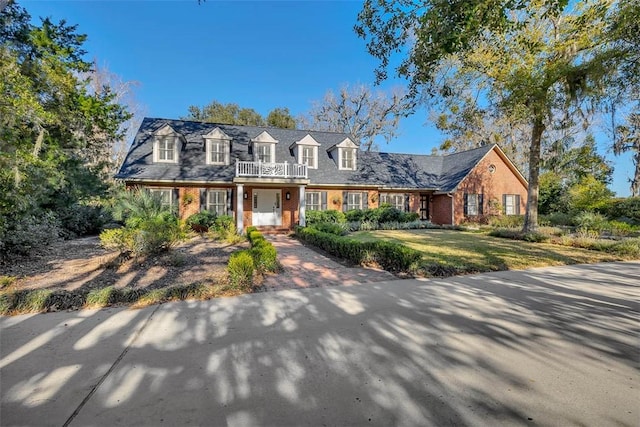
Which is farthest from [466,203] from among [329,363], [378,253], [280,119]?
[280,119]

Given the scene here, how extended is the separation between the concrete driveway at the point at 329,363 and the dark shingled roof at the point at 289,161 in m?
12.3

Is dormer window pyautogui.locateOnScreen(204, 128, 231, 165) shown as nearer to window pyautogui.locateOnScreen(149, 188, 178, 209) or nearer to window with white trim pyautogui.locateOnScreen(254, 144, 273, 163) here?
window with white trim pyautogui.locateOnScreen(254, 144, 273, 163)

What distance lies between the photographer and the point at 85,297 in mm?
4816

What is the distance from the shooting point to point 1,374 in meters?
2.84

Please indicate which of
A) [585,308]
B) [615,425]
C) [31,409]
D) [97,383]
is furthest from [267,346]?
[585,308]

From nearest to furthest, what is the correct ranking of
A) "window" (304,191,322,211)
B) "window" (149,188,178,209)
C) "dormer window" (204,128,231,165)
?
1. "window" (149,188,178,209)
2. "dormer window" (204,128,231,165)
3. "window" (304,191,322,211)

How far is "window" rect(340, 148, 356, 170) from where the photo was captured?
1919cm

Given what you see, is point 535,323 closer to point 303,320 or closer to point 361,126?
point 303,320

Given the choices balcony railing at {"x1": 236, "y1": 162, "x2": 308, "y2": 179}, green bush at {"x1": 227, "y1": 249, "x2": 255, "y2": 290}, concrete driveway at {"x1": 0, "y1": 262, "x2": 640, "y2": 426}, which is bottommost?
concrete driveway at {"x1": 0, "y1": 262, "x2": 640, "y2": 426}

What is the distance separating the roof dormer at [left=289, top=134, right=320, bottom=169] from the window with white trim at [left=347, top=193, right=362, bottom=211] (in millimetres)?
2865

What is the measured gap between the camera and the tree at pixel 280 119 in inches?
1282

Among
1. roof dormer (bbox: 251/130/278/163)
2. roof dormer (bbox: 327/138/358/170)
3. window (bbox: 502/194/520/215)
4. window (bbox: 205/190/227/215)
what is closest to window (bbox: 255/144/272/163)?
roof dormer (bbox: 251/130/278/163)

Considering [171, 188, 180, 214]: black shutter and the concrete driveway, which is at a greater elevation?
[171, 188, 180, 214]: black shutter

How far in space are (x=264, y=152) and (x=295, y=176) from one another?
3075 millimetres
